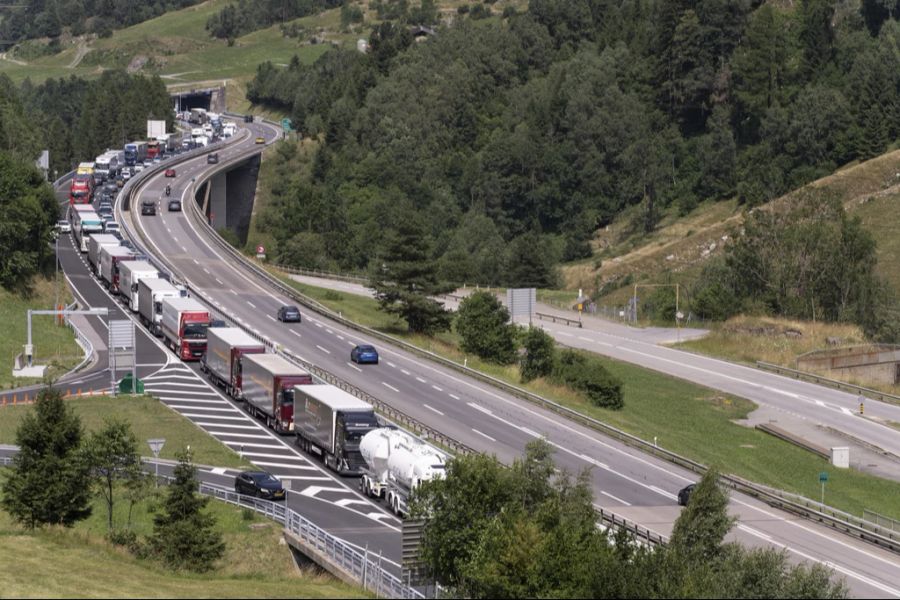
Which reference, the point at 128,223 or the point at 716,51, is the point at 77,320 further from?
the point at 716,51

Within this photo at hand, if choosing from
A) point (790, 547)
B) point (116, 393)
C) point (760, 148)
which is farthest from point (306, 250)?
point (790, 547)

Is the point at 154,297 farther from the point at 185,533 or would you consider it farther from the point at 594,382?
the point at 185,533

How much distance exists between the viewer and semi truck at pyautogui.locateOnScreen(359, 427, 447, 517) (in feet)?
180

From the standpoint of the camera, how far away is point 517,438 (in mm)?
72375

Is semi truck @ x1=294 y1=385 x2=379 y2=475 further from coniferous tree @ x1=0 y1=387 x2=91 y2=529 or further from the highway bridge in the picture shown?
coniferous tree @ x1=0 y1=387 x2=91 y2=529

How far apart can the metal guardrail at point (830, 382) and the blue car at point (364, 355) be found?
30.8 metres

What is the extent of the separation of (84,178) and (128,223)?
2161 centimetres

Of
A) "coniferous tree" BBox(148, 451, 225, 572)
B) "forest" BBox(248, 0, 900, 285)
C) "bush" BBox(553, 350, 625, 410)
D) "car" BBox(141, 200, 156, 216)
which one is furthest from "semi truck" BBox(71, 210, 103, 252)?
"coniferous tree" BBox(148, 451, 225, 572)

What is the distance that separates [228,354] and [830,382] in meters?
43.1

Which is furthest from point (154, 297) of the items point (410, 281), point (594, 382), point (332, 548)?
point (332, 548)

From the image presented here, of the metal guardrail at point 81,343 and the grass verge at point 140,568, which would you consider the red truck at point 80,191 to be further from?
the grass verge at point 140,568

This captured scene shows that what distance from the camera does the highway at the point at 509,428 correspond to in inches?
2157

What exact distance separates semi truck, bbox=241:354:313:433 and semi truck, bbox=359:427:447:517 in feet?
33.3

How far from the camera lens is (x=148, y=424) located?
73.0m
